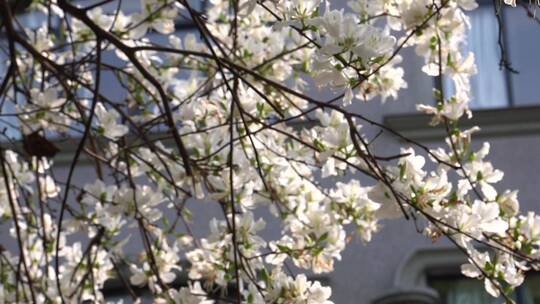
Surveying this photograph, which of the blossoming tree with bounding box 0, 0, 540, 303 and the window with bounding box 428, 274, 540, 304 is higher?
the window with bounding box 428, 274, 540, 304

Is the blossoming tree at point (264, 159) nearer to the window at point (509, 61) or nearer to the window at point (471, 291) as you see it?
the window at point (471, 291)

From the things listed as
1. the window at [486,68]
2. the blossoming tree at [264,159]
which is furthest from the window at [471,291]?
the blossoming tree at [264,159]

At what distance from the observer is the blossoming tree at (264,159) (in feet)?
10.4

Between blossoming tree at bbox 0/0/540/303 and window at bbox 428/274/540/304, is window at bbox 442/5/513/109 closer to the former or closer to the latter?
window at bbox 428/274/540/304

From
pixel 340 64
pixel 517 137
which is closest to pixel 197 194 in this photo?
pixel 340 64

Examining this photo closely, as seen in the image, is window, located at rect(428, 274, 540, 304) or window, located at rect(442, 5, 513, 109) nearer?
window, located at rect(428, 274, 540, 304)

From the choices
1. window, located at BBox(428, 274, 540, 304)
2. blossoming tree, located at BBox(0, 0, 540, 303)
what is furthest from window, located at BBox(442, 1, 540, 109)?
blossoming tree, located at BBox(0, 0, 540, 303)

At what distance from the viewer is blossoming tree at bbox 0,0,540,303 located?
3.17m

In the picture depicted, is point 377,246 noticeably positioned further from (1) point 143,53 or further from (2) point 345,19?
(2) point 345,19

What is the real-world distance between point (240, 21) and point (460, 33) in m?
1.07

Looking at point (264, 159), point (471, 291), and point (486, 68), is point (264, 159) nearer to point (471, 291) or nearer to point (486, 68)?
point (471, 291)

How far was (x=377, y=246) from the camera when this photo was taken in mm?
6570

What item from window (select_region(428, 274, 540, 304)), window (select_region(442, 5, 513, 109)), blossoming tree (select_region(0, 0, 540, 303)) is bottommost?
blossoming tree (select_region(0, 0, 540, 303))

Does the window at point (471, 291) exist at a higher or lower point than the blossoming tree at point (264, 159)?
higher
